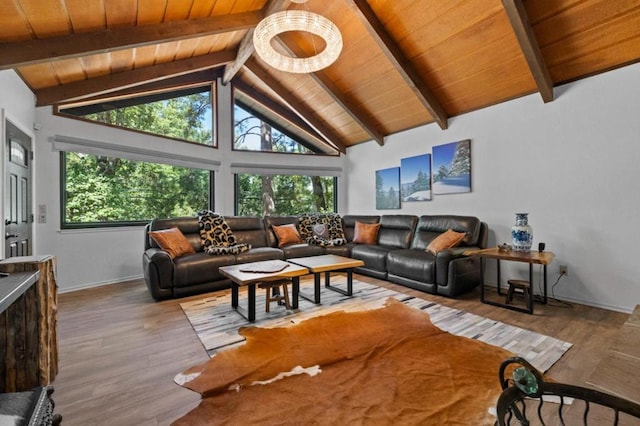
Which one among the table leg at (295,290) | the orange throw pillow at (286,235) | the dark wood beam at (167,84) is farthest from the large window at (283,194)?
the table leg at (295,290)

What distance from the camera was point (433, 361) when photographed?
2.04 meters

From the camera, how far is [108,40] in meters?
2.90

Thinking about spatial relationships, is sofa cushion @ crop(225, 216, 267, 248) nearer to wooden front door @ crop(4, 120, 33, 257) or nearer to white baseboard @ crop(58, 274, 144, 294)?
white baseboard @ crop(58, 274, 144, 294)

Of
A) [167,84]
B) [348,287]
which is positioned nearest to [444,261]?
[348,287]

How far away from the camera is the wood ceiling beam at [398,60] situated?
341 cm

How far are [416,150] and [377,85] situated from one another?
1.30 m

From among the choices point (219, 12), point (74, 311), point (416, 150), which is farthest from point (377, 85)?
point (74, 311)

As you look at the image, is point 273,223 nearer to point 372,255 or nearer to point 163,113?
point 372,255

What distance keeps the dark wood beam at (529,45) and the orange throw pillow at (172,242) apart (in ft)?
14.5

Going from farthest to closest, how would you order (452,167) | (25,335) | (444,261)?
1. (452,167)
2. (444,261)
3. (25,335)

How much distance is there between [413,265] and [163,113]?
4631 millimetres

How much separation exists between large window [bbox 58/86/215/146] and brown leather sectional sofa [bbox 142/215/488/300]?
1.71 meters

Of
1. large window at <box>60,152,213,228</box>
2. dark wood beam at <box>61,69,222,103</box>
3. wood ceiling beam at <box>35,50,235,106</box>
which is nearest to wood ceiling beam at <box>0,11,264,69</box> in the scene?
wood ceiling beam at <box>35,50,235,106</box>

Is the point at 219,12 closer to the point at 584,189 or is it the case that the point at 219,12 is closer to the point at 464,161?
the point at 464,161
